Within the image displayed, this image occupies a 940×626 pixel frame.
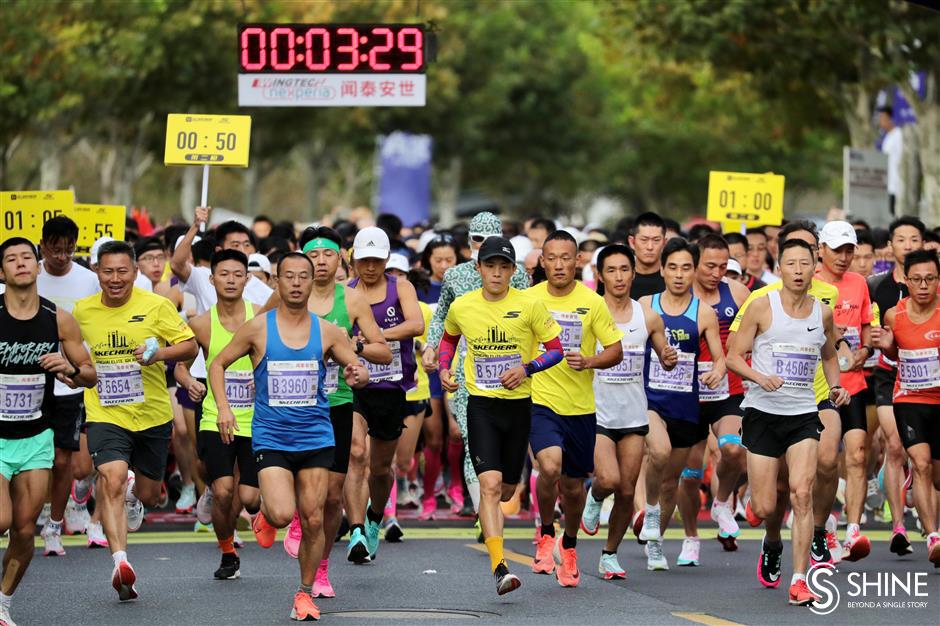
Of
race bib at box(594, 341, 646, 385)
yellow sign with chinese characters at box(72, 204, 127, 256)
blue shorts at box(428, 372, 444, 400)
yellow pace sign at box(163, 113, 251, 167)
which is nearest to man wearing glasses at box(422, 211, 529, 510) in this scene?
race bib at box(594, 341, 646, 385)

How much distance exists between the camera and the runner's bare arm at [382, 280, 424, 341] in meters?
13.6

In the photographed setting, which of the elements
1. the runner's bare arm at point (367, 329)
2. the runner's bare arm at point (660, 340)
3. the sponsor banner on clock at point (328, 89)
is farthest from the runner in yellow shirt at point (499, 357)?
the sponsor banner on clock at point (328, 89)

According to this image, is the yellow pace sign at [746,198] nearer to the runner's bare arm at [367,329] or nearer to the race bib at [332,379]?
the runner's bare arm at [367,329]

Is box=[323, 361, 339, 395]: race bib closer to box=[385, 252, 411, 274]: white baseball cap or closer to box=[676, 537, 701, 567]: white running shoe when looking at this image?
box=[676, 537, 701, 567]: white running shoe

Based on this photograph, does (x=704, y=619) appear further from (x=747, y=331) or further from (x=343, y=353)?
(x=343, y=353)

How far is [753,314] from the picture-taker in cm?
1236

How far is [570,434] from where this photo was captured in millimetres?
12594

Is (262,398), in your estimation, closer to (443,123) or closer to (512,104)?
(443,123)

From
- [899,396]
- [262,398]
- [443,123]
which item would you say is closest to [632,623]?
[262,398]

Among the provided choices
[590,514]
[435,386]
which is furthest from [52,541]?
[435,386]

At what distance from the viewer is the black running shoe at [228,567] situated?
13.0 meters

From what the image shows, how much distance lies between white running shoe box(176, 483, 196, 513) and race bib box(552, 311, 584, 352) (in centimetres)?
529

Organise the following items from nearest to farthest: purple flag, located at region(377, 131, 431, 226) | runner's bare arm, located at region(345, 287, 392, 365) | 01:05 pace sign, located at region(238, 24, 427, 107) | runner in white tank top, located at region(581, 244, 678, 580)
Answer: runner's bare arm, located at region(345, 287, 392, 365) < runner in white tank top, located at region(581, 244, 678, 580) < 01:05 pace sign, located at region(238, 24, 427, 107) < purple flag, located at region(377, 131, 431, 226)

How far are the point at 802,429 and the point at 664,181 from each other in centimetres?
6435
